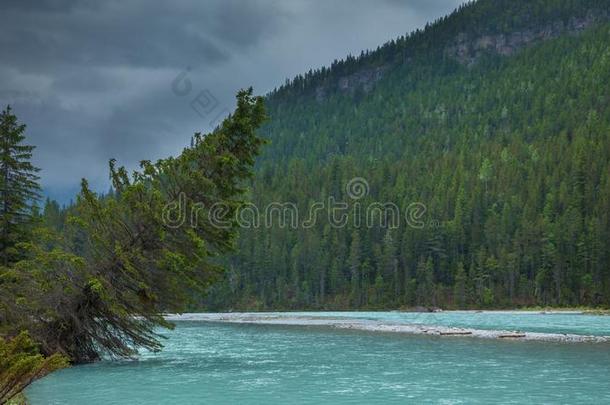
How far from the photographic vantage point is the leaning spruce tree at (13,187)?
36312 millimetres

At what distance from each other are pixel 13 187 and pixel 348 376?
22.0m

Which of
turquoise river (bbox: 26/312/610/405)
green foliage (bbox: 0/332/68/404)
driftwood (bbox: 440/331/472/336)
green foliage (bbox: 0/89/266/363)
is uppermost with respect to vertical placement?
green foliage (bbox: 0/89/266/363)

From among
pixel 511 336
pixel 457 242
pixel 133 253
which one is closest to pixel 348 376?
pixel 133 253

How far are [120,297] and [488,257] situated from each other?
11759 centimetres

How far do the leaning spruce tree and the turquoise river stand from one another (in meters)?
8.77

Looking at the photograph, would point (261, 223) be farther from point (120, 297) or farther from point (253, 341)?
point (120, 297)

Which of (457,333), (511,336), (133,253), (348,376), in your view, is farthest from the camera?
(457,333)

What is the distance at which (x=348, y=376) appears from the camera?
30.3 m

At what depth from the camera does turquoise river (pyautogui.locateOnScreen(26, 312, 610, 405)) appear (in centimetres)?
2405

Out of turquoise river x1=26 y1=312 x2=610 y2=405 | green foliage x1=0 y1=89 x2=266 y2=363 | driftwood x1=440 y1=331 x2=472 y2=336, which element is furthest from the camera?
driftwood x1=440 y1=331 x2=472 y2=336

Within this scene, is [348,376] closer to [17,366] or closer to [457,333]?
[17,366]

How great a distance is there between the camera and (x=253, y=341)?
54188 mm

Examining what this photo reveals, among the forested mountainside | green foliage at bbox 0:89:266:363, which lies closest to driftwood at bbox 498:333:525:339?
green foliage at bbox 0:89:266:363

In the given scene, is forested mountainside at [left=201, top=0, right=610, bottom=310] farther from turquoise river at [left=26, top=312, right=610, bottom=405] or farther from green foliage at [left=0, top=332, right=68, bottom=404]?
green foliage at [left=0, top=332, right=68, bottom=404]
